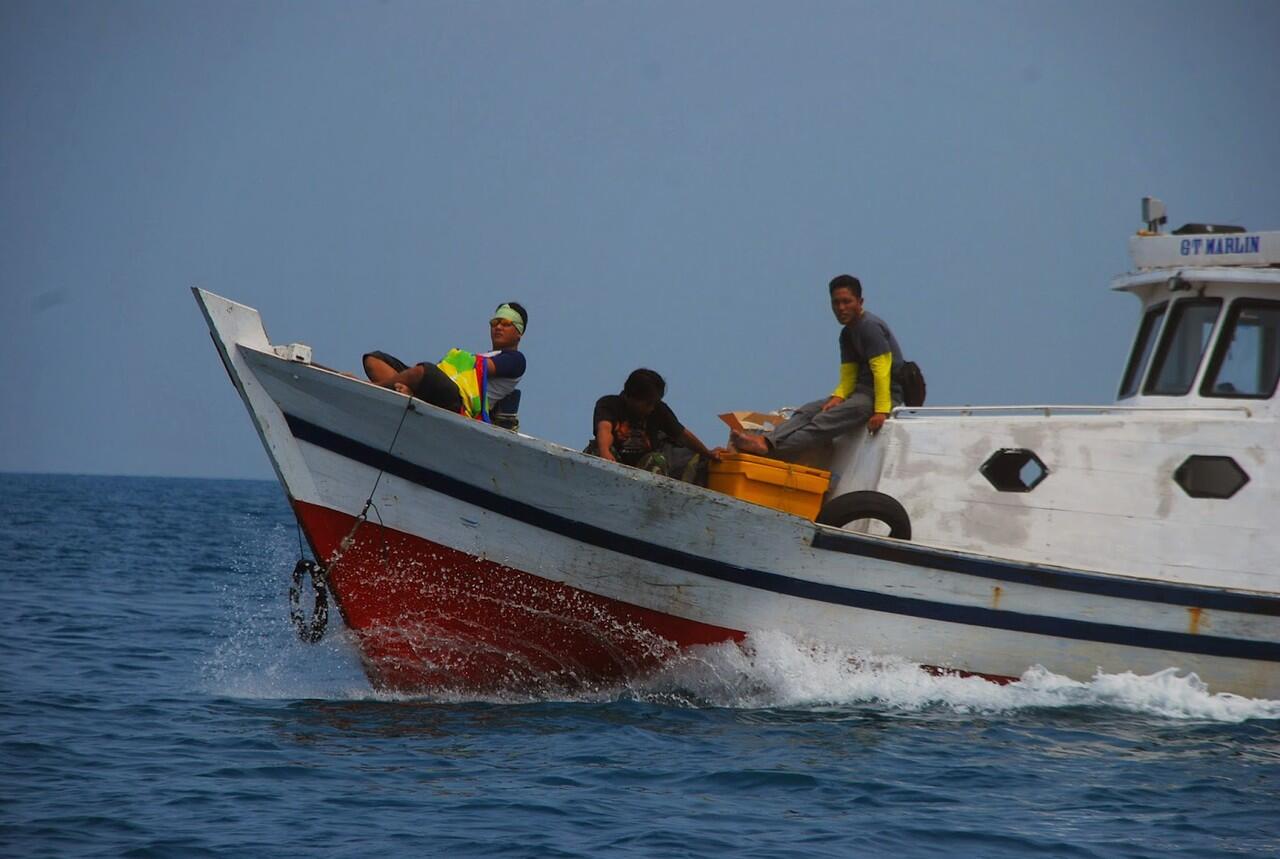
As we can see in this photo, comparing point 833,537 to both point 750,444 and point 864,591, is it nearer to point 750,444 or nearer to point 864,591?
point 864,591

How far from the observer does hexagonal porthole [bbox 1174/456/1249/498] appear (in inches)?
400

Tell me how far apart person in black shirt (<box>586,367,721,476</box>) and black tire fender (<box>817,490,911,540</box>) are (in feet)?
2.80

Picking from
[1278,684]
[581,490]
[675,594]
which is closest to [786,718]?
[675,594]

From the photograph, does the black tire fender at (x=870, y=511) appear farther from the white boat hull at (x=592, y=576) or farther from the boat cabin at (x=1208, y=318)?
the boat cabin at (x=1208, y=318)

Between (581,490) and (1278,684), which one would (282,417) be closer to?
(581,490)

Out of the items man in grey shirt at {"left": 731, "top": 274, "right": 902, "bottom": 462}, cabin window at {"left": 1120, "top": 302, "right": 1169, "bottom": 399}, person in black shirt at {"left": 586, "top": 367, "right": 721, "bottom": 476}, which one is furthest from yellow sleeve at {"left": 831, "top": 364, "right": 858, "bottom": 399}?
cabin window at {"left": 1120, "top": 302, "right": 1169, "bottom": 399}

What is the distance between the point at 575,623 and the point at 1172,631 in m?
3.94

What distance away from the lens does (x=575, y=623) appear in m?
9.69

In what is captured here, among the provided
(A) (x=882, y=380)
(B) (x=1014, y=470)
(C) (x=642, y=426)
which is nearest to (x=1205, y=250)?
(B) (x=1014, y=470)

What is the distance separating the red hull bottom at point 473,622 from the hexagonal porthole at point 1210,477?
10.7 feet

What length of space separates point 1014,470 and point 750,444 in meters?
1.80

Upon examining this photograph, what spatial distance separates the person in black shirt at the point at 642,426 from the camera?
32.6 feet

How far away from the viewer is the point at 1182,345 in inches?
429

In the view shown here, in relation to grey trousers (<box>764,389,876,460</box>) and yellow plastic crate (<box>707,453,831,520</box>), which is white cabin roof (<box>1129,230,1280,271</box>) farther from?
yellow plastic crate (<box>707,453,831,520</box>)
